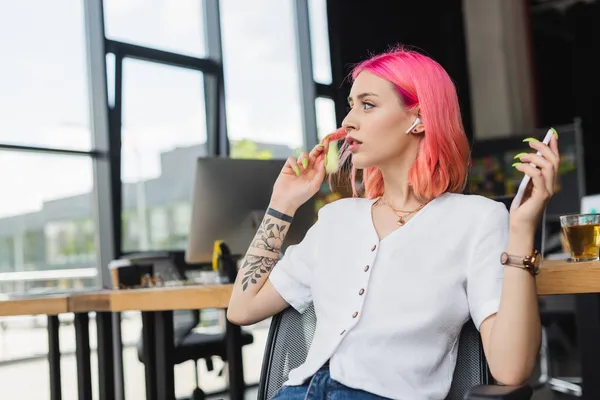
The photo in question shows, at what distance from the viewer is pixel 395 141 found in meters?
1.51

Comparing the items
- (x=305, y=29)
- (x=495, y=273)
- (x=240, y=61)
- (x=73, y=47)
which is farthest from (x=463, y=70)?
(x=495, y=273)

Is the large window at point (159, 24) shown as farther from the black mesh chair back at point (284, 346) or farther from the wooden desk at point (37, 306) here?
the black mesh chair back at point (284, 346)

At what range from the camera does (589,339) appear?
3297 mm

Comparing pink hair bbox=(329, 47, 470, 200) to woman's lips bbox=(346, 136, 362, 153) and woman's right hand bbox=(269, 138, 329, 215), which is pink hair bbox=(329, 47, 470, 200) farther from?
woman's right hand bbox=(269, 138, 329, 215)

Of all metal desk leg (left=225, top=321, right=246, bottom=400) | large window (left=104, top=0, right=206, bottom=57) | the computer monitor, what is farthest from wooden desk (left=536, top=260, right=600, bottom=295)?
large window (left=104, top=0, right=206, bottom=57)

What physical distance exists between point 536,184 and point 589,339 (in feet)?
7.67

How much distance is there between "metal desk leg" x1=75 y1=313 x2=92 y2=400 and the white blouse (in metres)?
0.94

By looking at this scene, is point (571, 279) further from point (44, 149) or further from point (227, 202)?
point (44, 149)

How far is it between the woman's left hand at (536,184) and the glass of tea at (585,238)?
1.70 feet

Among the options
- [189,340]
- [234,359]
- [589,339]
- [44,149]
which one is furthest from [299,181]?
[44,149]

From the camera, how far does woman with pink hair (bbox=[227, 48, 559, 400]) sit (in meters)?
1.26

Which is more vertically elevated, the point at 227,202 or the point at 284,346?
the point at 227,202

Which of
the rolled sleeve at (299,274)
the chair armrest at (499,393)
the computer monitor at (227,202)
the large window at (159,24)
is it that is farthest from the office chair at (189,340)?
the large window at (159,24)

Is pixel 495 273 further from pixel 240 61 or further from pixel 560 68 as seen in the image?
pixel 560 68
